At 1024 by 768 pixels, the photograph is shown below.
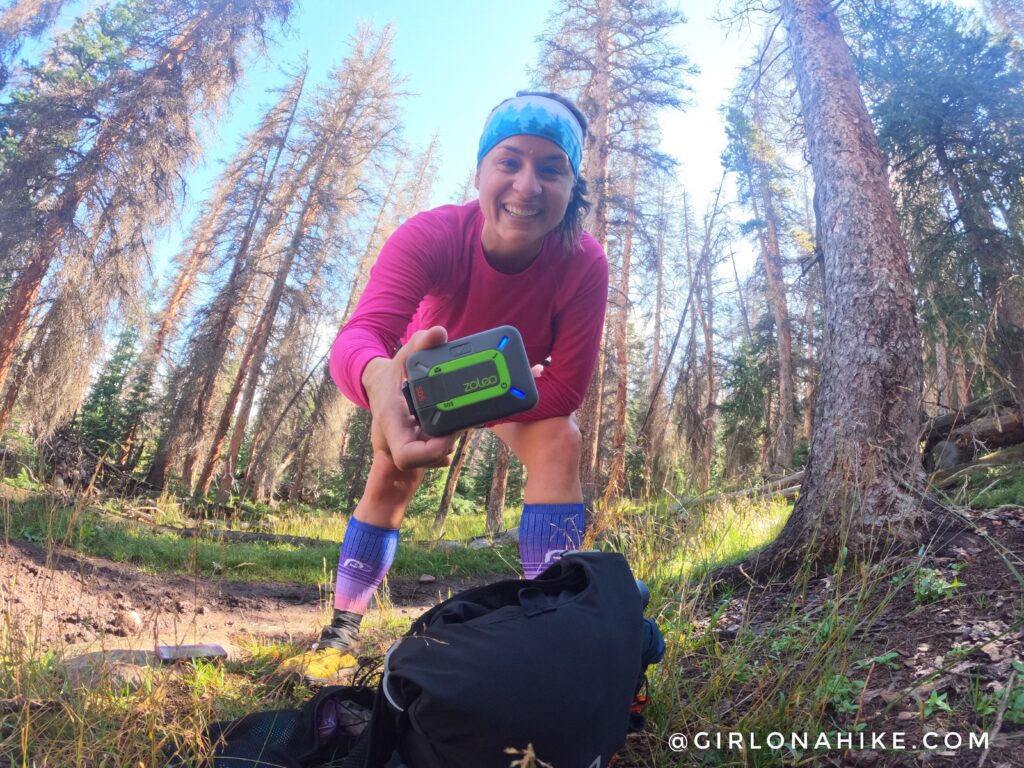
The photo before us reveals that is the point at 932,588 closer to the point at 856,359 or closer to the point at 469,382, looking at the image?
the point at 856,359

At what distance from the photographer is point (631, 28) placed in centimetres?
1378

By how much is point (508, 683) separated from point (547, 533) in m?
1.16

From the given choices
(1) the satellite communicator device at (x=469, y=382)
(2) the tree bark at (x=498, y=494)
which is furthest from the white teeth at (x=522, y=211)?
(2) the tree bark at (x=498, y=494)

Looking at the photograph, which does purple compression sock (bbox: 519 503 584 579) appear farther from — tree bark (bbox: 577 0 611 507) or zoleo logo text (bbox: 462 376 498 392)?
tree bark (bbox: 577 0 611 507)

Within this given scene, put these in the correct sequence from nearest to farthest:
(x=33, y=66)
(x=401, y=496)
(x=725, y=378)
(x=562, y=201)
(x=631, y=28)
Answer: (x=562, y=201), (x=401, y=496), (x=33, y=66), (x=631, y=28), (x=725, y=378)

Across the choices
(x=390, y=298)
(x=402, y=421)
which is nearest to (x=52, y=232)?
(x=390, y=298)

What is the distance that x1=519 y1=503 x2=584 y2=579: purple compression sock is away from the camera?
2342 mm

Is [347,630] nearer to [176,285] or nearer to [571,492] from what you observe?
[571,492]

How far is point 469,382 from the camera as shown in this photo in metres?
1.51

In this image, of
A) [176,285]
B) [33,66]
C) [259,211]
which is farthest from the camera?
[176,285]

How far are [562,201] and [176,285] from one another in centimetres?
2627

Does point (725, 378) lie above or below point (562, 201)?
above

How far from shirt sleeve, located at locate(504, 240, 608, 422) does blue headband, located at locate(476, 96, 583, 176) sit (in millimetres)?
496

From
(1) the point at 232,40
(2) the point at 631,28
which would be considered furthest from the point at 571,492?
(2) the point at 631,28
